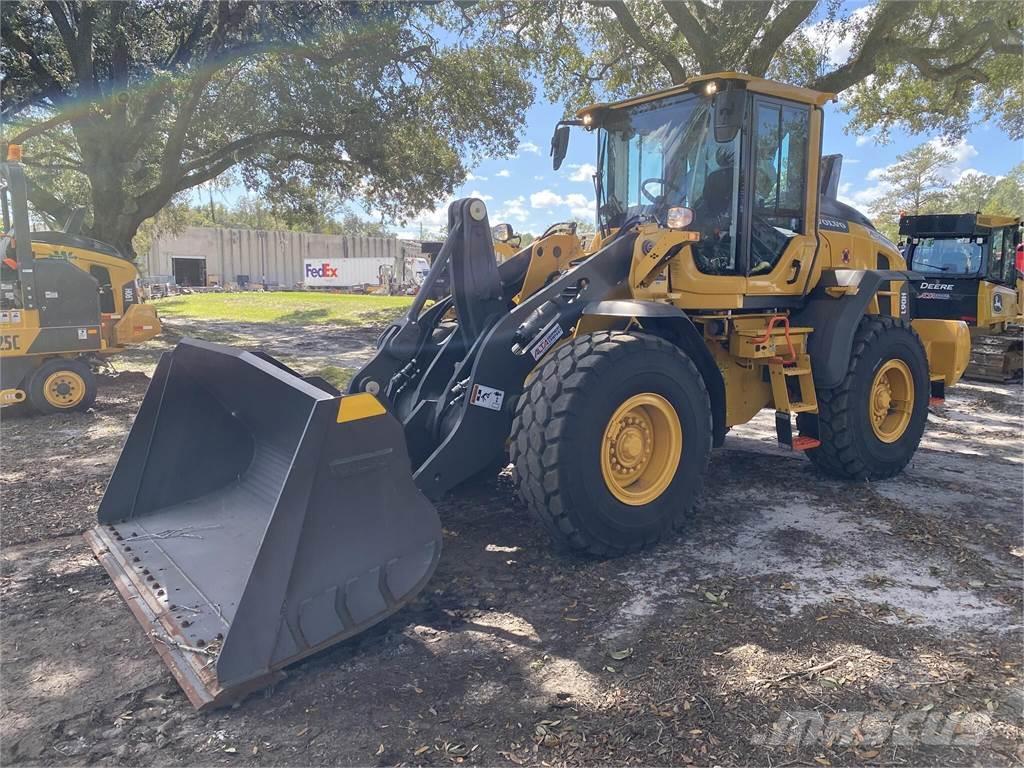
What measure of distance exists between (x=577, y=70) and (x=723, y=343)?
1121cm

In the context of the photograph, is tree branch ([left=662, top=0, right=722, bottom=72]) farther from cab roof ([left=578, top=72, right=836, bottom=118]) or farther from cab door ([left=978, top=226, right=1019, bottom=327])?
cab roof ([left=578, top=72, right=836, bottom=118])

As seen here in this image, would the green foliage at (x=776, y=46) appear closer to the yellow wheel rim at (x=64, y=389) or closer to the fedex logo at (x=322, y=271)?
the yellow wheel rim at (x=64, y=389)

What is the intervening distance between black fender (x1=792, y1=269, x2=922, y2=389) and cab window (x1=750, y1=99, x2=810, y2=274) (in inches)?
20.2

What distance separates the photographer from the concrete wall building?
51125mm

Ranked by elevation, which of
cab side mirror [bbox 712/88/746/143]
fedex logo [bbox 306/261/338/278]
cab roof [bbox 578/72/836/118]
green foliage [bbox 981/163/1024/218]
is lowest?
cab side mirror [bbox 712/88/746/143]

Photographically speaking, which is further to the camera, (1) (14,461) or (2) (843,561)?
(1) (14,461)

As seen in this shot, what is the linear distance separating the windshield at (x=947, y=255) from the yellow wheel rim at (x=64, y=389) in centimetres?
1287

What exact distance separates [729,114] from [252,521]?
11.7 feet

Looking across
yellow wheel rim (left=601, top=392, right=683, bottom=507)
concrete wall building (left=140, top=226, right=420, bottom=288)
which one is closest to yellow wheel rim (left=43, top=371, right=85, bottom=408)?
yellow wheel rim (left=601, top=392, right=683, bottom=507)

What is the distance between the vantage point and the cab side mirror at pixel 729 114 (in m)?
4.33

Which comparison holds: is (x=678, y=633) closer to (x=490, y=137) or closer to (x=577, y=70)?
(x=577, y=70)

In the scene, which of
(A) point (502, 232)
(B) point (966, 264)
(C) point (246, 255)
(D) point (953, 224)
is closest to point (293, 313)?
(D) point (953, 224)

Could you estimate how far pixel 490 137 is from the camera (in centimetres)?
1725

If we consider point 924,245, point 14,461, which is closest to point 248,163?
point 14,461
